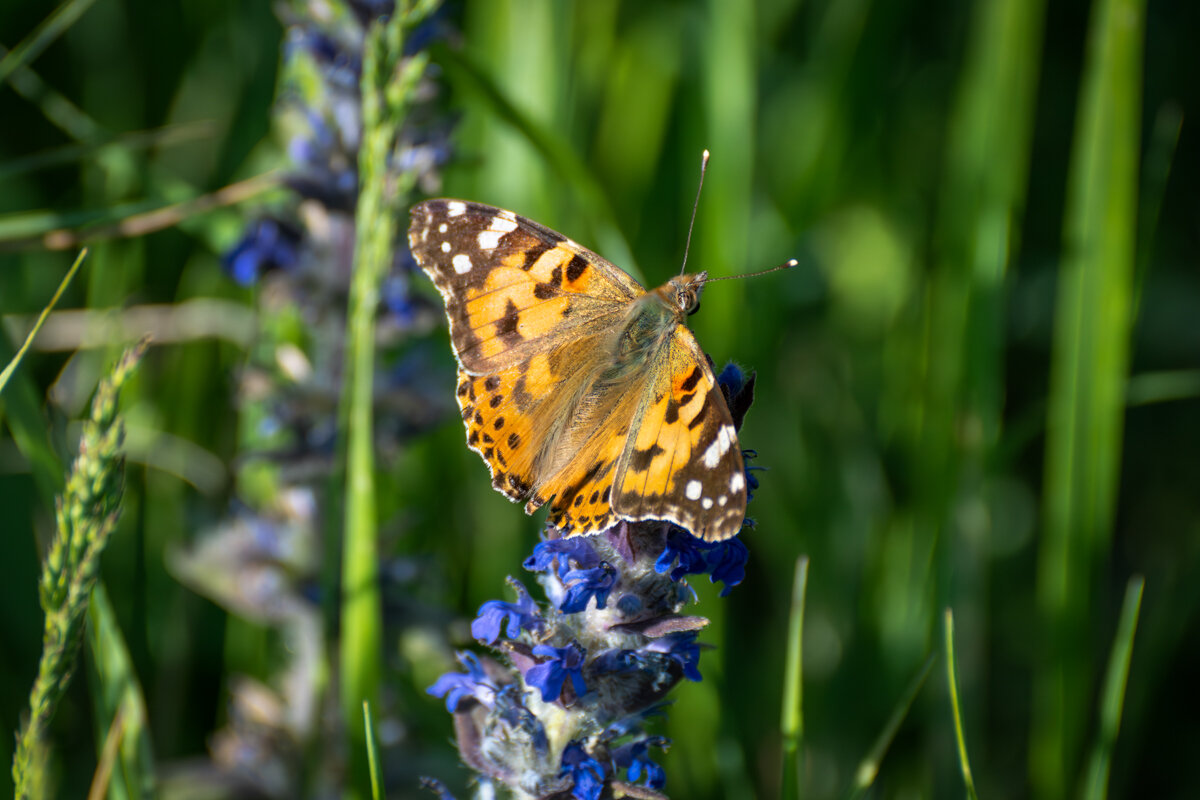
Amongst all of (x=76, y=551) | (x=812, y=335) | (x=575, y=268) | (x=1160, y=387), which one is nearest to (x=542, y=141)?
(x=575, y=268)

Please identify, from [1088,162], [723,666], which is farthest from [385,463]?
[1088,162]

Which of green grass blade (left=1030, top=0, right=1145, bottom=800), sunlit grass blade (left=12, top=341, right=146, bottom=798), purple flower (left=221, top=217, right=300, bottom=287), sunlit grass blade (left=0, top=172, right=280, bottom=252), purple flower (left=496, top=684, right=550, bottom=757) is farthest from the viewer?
purple flower (left=221, top=217, right=300, bottom=287)

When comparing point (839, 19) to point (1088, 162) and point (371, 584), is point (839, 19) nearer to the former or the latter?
point (1088, 162)

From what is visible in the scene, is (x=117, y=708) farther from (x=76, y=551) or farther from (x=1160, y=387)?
(x=1160, y=387)

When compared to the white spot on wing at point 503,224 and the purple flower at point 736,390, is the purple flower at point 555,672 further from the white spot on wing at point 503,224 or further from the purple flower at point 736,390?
the white spot on wing at point 503,224

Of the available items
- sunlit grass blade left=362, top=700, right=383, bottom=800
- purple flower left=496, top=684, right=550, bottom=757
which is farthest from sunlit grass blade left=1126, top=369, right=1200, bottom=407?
sunlit grass blade left=362, top=700, right=383, bottom=800

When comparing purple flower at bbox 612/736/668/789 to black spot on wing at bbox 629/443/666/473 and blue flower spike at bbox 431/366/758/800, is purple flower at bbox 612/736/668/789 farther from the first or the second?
black spot on wing at bbox 629/443/666/473
